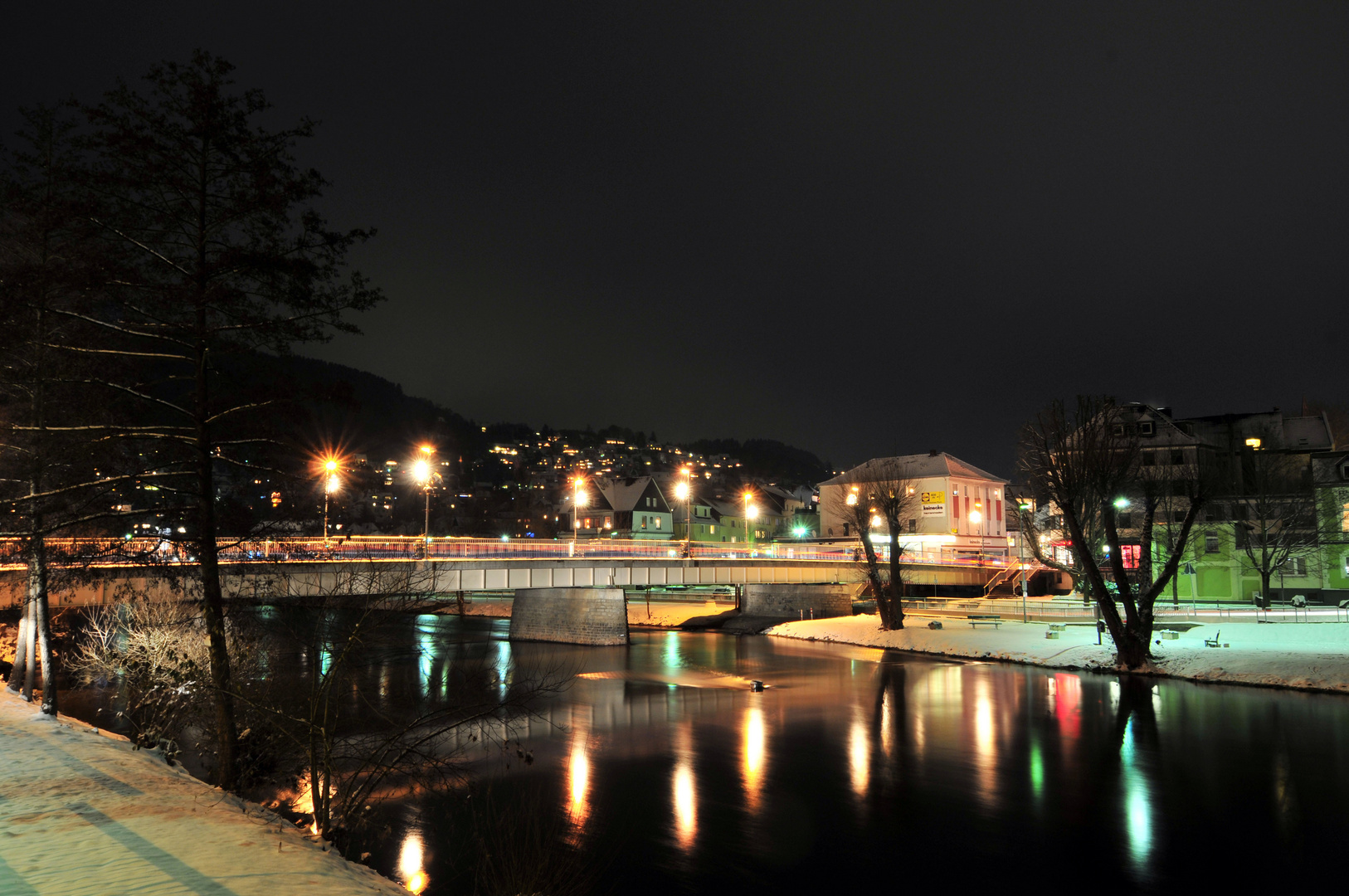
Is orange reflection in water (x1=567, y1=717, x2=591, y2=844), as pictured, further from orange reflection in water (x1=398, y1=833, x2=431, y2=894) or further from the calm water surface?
orange reflection in water (x1=398, y1=833, x2=431, y2=894)

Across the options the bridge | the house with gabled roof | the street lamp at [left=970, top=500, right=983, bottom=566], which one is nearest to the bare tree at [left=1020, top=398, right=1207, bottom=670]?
the bridge

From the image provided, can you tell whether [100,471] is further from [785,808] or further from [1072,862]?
[1072,862]

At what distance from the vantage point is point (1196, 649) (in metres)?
36.5

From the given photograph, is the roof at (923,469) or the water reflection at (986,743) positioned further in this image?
the roof at (923,469)

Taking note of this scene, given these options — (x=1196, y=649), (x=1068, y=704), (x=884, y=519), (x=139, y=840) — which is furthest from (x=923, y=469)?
(x=139, y=840)

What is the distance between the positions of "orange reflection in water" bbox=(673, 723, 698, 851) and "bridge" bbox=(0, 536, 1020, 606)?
305 inches

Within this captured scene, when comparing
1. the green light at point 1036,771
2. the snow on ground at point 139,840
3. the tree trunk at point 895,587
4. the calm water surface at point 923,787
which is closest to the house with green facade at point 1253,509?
the tree trunk at point 895,587

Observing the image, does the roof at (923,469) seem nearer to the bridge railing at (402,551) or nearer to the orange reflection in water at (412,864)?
the bridge railing at (402,551)

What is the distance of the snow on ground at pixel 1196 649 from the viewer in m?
32.5

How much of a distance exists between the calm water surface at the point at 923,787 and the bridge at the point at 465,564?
4.66m

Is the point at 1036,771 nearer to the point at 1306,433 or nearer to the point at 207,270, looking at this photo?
the point at 207,270

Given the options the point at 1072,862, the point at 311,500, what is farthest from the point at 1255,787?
the point at 311,500

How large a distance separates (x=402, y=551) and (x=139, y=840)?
1164 inches

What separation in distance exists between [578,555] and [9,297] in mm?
37327
